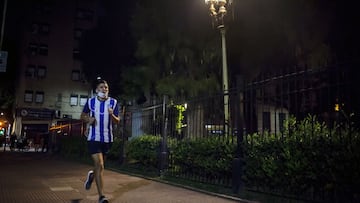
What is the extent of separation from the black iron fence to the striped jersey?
106 inches

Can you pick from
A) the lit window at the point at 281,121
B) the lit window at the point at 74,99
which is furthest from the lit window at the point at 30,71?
the lit window at the point at 281,121

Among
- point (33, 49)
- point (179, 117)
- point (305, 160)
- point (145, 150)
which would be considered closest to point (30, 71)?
point (33, 49)

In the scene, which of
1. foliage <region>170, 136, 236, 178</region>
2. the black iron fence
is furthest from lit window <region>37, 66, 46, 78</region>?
foliage <region>170, 136, 236, 178</region>

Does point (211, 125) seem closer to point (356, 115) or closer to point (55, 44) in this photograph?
point (356, 115)

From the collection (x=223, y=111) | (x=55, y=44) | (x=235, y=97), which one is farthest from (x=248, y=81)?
(x=55, y=44)

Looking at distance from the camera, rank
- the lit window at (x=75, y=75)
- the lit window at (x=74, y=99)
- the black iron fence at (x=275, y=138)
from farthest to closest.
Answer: the lit window at (x=75, y=75) < the lit window at (x=74, y=99) < the black iron fence at (x=275, y=138)

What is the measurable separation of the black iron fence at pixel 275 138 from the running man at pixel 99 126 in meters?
2.67

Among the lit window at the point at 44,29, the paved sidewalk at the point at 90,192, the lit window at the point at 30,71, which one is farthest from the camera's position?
the lit window at the point at 44,29

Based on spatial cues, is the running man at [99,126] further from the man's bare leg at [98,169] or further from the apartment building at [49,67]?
the apartment building at [49,67]

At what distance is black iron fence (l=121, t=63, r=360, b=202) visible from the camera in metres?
5.40

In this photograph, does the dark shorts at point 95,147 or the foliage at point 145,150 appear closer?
the dark shorts at point 95,147

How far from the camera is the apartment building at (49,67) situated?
41766 mm

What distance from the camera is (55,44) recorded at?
1734 inches

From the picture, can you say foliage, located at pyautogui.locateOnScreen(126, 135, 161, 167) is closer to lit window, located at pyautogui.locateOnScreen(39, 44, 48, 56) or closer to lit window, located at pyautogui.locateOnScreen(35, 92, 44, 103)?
lit window, located at pyautogui.locateOnScreen(35, 92, 44, 103)
